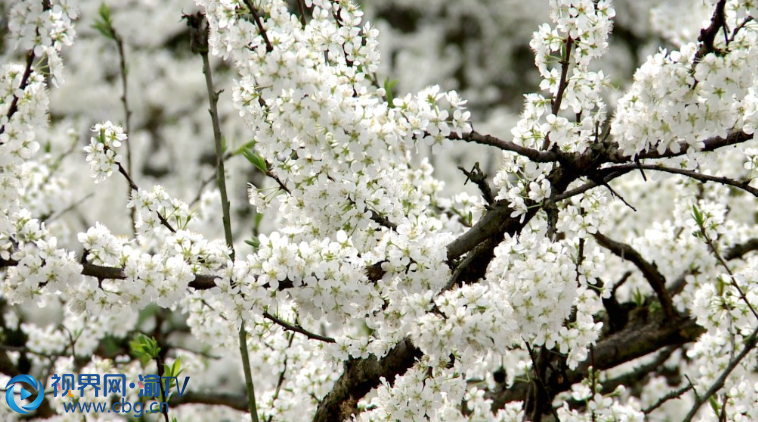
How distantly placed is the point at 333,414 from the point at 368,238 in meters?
0.80

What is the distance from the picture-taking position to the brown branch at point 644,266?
3.35 m

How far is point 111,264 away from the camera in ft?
7.35

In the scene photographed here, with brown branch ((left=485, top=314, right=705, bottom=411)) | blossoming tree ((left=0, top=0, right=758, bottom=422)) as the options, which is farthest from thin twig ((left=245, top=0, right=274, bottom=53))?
brown branch ((left=485, top=314, right=705, bottom=411))

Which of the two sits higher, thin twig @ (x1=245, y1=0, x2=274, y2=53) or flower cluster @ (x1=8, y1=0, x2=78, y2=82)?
flower cluster @ (x1=8, y1=0, x2=78, y2=82)

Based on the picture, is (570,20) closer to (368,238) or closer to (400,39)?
(368,238)

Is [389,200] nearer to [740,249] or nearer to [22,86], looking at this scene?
[22,86]

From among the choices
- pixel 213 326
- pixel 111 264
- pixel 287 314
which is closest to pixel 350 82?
pixel 111 264

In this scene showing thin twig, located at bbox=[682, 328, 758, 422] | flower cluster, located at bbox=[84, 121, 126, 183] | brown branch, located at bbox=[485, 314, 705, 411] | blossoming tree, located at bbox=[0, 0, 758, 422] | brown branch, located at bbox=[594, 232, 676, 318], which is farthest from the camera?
brown branch, located at bbox=[485, 314, 705, 411]

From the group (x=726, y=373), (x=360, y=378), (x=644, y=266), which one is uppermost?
(x=644, y=266)

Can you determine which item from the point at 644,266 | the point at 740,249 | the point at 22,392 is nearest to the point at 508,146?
the point at 644,266

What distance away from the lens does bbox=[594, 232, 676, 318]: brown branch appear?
132 inches

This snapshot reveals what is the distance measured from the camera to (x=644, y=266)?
3.59 m

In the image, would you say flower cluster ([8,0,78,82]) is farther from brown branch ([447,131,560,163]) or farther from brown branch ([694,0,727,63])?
brown branch ([694,0,727,63])

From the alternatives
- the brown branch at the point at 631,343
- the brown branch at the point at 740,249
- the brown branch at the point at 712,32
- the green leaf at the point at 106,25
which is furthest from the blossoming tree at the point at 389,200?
the green leaf at the point at 106,25
